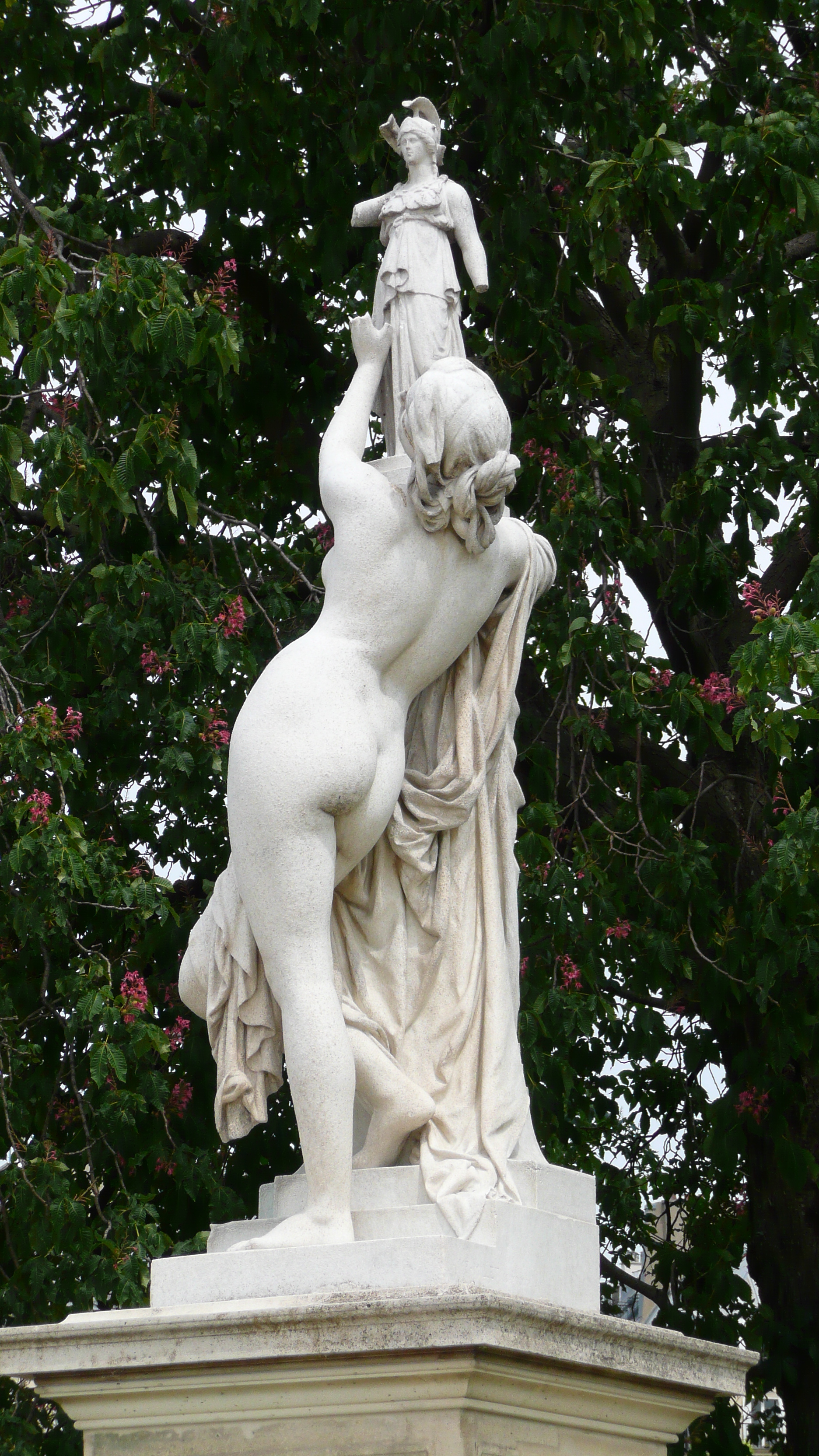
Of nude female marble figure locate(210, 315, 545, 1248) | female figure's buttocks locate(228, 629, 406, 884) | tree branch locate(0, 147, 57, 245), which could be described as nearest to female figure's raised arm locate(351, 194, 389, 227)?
nude female marble figure locate(210, 315, 545, 1248)

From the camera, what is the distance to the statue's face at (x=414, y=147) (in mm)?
5730

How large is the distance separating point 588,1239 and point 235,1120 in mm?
837

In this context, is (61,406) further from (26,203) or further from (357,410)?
(357,410)

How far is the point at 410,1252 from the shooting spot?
456 cm

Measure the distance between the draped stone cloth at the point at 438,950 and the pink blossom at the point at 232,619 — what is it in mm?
3105

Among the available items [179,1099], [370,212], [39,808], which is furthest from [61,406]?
[370,212]

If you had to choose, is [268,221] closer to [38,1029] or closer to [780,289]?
[780,289]

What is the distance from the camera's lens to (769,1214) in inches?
384

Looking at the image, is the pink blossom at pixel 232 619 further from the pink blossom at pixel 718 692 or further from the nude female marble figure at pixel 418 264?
the nude female marble figure at pixel 418 264

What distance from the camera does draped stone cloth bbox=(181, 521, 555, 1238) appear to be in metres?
5.01

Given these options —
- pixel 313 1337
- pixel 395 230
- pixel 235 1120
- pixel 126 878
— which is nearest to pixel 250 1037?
pixel 235 1120

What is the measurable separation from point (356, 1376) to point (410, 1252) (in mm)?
278

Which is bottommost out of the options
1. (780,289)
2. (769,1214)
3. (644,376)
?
(769,1214)

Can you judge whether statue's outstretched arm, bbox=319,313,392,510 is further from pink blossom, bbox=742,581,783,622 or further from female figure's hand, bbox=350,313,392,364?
pink blossom, bbox=742,581,783,622
